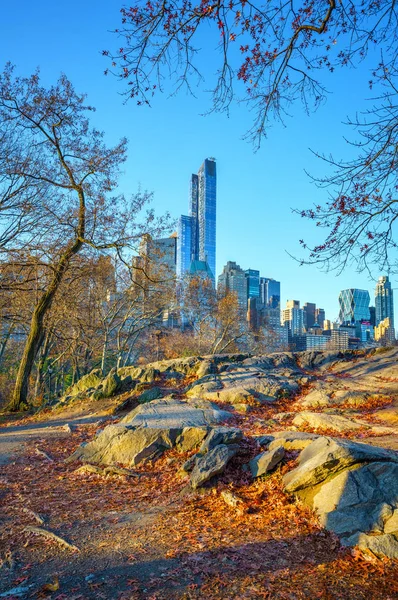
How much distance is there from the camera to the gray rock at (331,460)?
5.52 metres

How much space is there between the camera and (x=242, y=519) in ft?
17.8

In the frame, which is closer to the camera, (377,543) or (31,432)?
(377,543)

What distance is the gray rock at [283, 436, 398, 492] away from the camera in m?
5.52

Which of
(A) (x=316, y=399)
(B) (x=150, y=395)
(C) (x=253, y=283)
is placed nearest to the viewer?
(A) (x=316, y=399)

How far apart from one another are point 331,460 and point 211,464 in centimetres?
197

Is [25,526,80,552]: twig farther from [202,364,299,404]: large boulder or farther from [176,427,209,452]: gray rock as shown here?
[202,364,299,404]: large boulder

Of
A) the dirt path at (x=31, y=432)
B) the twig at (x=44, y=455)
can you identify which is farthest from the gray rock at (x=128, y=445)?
the dirt path at (x=31, y=432)

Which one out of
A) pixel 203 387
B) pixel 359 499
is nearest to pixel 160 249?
pixel 203 387

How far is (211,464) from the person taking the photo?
6648mm

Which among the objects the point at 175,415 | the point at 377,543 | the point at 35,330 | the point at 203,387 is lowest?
the point at 377,543

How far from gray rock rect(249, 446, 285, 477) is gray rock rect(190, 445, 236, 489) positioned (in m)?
0.46

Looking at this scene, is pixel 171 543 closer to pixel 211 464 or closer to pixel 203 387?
pixel 211 464

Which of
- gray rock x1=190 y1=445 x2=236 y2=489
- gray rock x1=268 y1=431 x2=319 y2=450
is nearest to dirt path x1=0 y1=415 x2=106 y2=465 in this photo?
gray rock x1=190 y1=445 x2=236 y2=489

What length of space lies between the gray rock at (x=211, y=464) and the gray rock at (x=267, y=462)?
46cm
